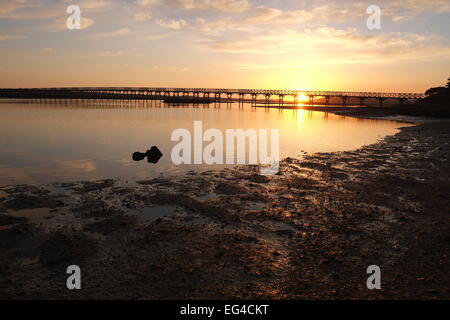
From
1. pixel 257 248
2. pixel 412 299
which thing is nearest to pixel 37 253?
pixel 257 248

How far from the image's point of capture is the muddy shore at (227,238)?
640cm

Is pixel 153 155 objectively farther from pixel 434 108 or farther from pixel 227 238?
pixel 434 108

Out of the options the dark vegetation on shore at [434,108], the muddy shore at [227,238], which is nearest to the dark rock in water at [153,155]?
the muddy shore at [227,238]

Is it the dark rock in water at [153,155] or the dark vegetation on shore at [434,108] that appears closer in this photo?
the dark rock in water at [153,155]

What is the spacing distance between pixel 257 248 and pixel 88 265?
395cm

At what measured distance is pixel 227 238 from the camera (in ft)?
28.7

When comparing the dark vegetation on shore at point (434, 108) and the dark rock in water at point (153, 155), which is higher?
the dark vegetation on shore at point (434, 108)

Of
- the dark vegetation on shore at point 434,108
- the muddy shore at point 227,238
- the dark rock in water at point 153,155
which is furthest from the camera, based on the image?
the dark vegetation on shore at point 434,108

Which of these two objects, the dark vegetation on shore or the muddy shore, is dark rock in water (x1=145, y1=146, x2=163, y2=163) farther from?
the dark vegetation on shore

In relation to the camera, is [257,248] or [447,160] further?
[447,160]

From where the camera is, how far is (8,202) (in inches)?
435

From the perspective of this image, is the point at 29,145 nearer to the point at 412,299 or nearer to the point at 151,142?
the point at 151,142

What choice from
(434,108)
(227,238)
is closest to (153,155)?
(227,238)

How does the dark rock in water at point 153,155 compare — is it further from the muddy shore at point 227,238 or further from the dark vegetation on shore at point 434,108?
the dark vegetation on shore at point 434,108
